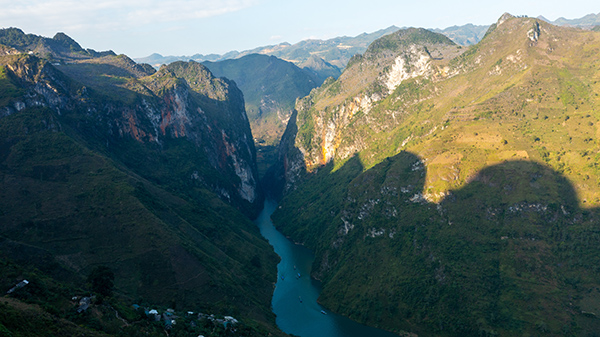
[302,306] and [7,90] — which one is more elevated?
[7,90]

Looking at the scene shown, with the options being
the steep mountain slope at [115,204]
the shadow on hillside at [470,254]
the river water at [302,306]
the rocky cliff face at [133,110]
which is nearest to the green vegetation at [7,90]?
the steep mountain slope at [115,204]

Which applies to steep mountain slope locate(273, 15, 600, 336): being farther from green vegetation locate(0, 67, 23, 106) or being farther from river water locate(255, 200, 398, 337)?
green vegetation locate(0, 67, 23, 106)

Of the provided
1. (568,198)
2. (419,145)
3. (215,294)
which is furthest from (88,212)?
(568,198)

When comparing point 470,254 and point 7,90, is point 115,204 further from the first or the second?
point 470,254

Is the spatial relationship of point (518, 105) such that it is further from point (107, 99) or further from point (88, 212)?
point (107, 99)

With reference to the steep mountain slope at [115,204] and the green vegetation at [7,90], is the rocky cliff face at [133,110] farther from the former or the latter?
the green vegetation at [7,90]

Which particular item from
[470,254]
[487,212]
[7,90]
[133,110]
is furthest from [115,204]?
[487,212]

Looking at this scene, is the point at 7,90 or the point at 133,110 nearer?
the point at 7,90
